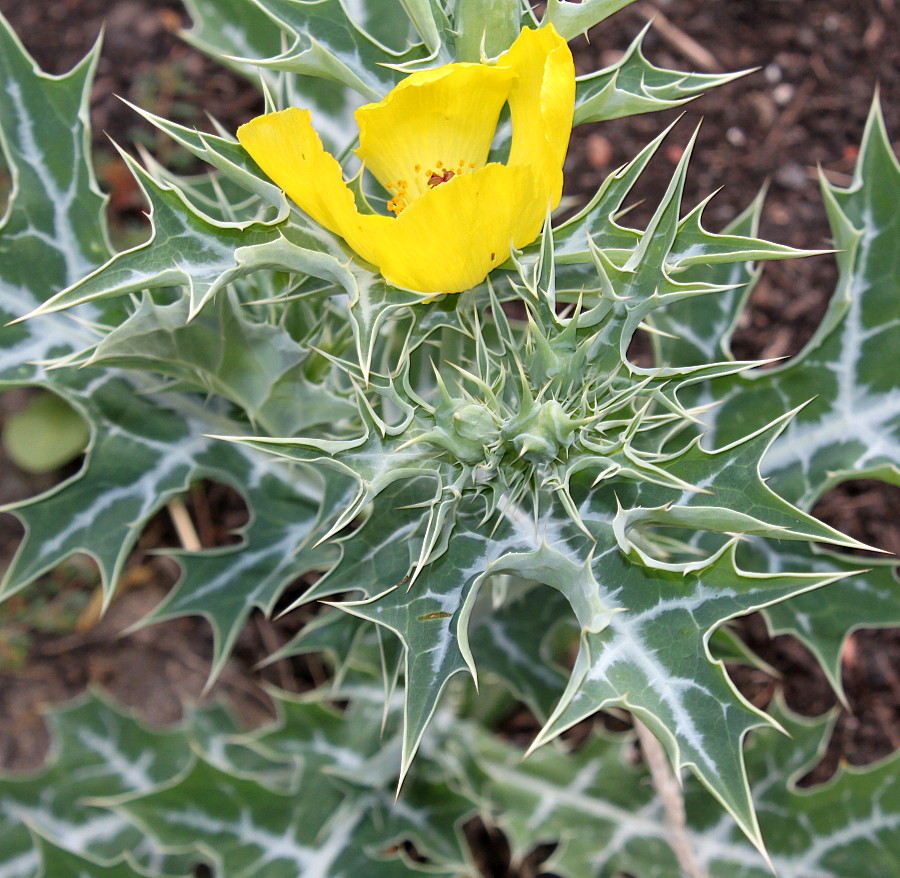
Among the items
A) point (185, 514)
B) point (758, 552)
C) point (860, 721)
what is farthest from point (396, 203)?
point (860, 721)

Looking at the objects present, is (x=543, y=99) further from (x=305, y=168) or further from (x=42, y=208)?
(x=42, y=208)

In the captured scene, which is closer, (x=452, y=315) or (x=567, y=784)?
(x=452, y=315)

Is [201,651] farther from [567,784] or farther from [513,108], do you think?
[513,108]

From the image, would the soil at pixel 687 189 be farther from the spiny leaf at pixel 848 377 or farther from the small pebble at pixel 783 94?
the spiny leaf at pixel 848 377

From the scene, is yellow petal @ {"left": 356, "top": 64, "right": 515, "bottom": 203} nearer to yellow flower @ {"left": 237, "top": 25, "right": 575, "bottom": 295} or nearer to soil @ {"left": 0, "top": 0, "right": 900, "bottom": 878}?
yellow flower @ {"left": 237, "top": 25, "right": 575, "bottom": 295}

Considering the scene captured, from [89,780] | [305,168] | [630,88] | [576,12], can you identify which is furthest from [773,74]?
[89,780]

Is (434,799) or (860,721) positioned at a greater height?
(434,799)

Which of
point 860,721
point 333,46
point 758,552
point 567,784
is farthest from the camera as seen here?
point 860,721
